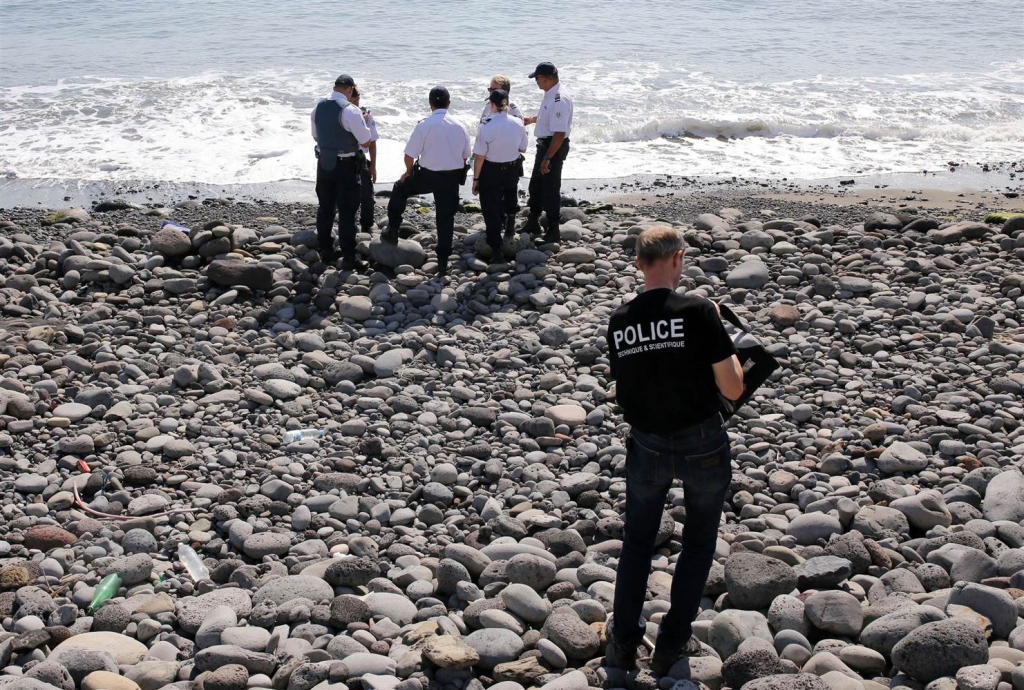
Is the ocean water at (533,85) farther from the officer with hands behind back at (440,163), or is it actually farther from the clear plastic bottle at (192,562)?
the clear plastic bottle at (192,562)

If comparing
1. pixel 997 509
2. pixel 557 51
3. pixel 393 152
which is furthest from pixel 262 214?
pixel 557 51

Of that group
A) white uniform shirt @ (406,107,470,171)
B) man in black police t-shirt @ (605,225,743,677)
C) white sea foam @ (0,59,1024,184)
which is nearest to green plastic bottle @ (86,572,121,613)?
man in black police t-shirt @ (605,225,743,677)

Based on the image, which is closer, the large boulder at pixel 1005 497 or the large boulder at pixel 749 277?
the large boulder at pixel 1005 497

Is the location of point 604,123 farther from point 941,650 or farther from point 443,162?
point 941,650

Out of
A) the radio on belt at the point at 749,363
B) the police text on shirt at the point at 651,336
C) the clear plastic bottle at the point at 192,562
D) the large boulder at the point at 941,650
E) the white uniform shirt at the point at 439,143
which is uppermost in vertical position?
the white uniform shirt at the point at 439,143

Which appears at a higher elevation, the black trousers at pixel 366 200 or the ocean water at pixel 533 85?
the ocean water at pixel 533 85

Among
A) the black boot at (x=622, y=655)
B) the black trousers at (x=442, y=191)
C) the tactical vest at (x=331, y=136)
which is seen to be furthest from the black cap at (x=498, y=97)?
the black boot at (x=622, y=655)

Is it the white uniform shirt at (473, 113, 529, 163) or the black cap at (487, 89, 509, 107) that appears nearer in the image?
the black cap at (487, 89, 509, 107)

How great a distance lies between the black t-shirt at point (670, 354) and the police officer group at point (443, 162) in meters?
6.07

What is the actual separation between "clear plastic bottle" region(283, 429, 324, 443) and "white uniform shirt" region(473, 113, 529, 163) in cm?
396

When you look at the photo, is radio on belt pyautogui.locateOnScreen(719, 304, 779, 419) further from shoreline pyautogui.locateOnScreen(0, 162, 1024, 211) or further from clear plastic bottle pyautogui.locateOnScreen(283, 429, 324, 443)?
shoreline pyautogui.locateOnScreen(0, 162, 1024, 211)

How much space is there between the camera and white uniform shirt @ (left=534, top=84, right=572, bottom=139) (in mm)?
10242

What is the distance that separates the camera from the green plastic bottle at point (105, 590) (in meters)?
5.10

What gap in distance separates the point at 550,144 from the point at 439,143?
1399mm
